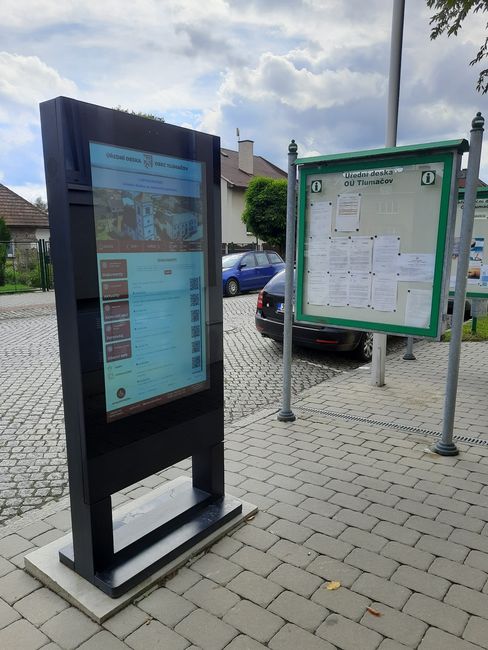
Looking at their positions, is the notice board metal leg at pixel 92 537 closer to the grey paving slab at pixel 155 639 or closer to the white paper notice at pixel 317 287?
the grey paving slab at pixel 155 639

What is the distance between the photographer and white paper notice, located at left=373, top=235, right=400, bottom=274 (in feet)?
13.9

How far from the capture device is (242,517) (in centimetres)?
313

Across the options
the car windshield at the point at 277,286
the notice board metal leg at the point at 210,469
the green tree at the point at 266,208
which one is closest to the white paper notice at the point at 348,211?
the notice board metal leg at the point at 210,469

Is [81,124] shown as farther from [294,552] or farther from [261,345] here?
[261,345]

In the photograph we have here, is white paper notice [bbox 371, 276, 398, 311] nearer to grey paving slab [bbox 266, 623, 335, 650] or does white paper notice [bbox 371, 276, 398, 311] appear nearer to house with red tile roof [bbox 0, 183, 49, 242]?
grey paving slab [bbox 266, 623, 335, 650]

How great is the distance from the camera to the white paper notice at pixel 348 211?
4.36m

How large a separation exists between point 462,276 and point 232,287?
1359cm

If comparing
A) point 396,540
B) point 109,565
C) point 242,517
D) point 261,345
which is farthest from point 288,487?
point 261,345

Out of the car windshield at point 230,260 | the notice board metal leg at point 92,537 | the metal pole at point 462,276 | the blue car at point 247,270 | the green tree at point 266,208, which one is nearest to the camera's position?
the notice board metal leg at point 92,537

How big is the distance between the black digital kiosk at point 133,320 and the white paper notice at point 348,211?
180 cm

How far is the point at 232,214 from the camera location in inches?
1341

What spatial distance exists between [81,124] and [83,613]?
218cm

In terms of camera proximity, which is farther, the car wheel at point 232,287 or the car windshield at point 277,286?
the car wheel at point 232,287

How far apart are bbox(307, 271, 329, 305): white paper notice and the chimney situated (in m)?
33.8
